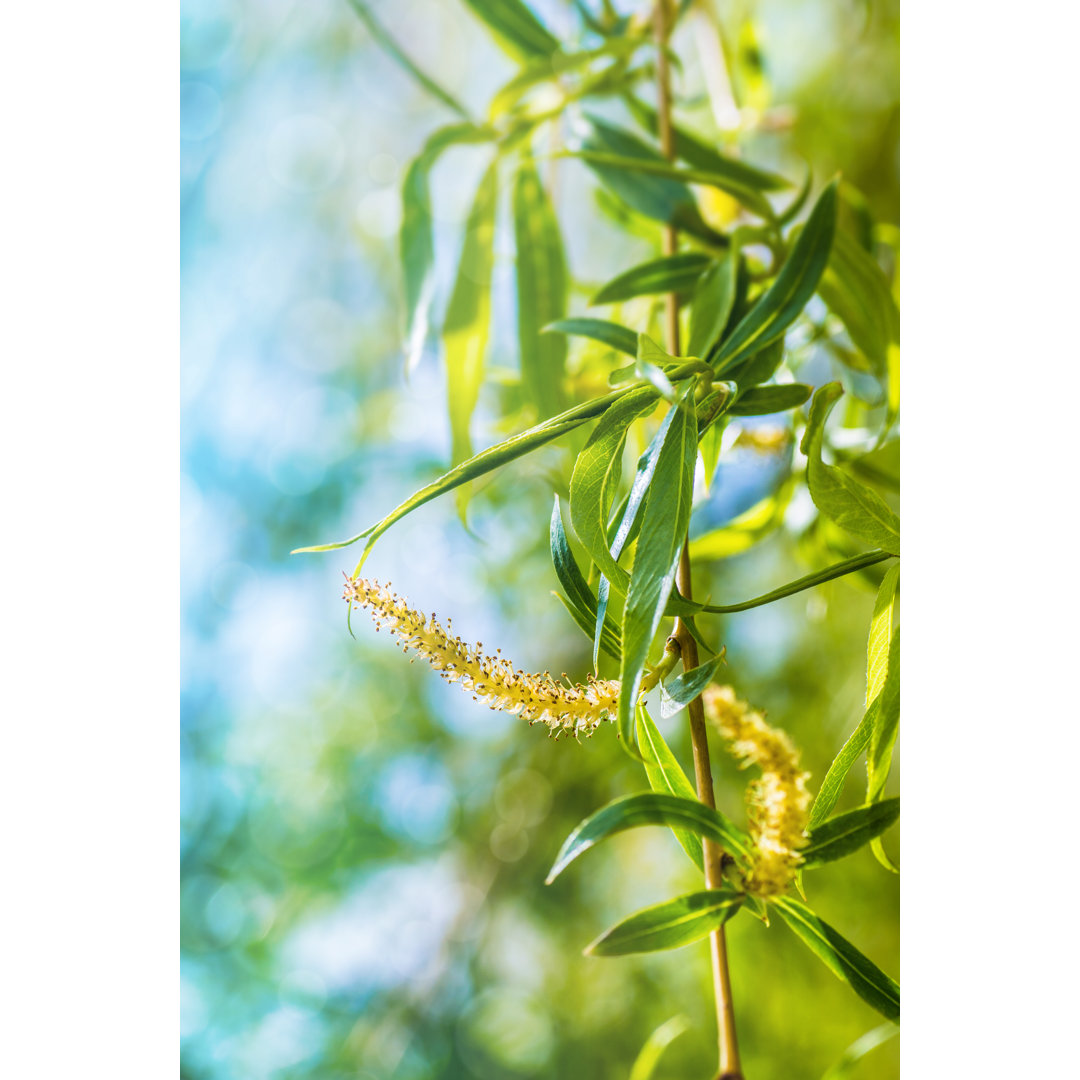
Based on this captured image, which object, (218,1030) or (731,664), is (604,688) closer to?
(731,664)

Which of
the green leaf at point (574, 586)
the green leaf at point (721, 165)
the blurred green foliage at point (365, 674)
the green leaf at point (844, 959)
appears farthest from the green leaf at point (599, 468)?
the blurred green foliage at point (365, 674)

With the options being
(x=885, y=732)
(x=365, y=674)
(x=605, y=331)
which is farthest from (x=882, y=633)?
(x=365, y=674)

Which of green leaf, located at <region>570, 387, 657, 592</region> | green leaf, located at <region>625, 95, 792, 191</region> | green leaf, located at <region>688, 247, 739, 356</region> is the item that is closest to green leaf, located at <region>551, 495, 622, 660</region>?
green leaf, located at <region>570, 387, 657, 592</region>

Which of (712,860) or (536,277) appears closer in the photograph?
(712,860)

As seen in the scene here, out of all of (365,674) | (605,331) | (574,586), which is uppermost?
(365,674)

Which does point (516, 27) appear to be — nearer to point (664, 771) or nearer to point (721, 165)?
point (721, 165)

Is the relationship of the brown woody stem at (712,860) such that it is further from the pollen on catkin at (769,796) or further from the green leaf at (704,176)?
the green leaf at (704,176)
